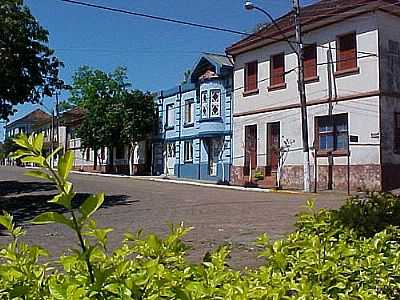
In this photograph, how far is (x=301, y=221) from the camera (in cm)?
460

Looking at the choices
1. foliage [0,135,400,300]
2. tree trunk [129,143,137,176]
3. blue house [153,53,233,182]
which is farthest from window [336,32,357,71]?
foliage [0,135,400,300]

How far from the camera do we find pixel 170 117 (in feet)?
131

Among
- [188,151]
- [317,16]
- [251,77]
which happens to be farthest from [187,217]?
[188,151]

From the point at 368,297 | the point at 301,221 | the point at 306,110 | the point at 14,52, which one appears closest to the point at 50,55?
the point at 14,52

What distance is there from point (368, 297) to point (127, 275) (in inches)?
42.0

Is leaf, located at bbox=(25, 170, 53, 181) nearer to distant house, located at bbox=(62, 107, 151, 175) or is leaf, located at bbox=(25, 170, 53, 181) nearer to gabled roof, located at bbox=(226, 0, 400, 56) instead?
gabled roof, located at bbox=(226, 0, 400, 56)

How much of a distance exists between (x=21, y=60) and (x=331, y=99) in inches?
525

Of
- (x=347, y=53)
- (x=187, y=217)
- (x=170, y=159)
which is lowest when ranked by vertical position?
(x=187, y=217)

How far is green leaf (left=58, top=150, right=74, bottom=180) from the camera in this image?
1627mm

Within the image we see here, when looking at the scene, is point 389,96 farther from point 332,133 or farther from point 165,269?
point 165,269

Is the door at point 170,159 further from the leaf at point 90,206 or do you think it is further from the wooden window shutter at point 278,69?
the leaf at point 90,206

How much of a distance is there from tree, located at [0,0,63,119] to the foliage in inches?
681

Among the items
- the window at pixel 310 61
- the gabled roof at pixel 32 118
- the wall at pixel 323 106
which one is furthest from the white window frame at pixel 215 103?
the gabled roof at pixel 32 118

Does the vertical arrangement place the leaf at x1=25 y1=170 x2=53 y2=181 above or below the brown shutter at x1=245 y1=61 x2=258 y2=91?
below
